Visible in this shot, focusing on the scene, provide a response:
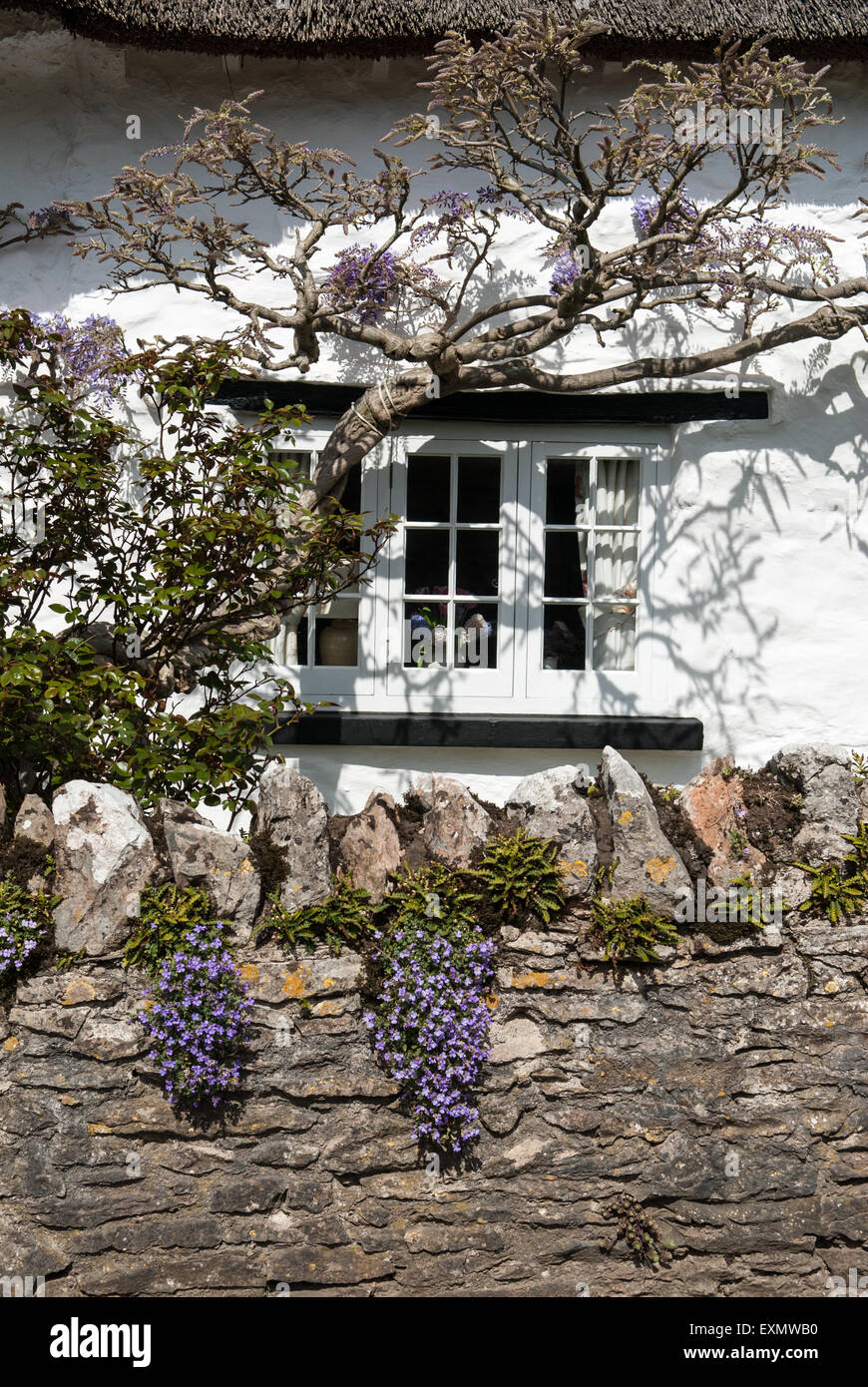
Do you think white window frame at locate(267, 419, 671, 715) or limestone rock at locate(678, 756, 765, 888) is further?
white window frame at locate(267, 419, 671, 715)

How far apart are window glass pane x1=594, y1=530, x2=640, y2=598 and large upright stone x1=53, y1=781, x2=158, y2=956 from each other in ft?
9.59

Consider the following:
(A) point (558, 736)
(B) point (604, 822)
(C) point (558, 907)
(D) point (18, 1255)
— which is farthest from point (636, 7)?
(D) point (18, 1255)

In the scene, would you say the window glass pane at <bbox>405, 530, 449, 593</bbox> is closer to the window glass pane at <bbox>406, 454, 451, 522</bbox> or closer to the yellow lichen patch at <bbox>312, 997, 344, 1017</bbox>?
the window glass pane at <bbox>406, 454, 451, 522</bbox>

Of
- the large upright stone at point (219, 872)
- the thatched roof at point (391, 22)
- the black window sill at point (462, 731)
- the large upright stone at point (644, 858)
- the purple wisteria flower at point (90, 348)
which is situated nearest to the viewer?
the large upright stone at point (219, 872)

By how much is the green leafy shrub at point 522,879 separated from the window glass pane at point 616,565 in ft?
7.58

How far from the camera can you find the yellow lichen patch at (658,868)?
12.2 feet

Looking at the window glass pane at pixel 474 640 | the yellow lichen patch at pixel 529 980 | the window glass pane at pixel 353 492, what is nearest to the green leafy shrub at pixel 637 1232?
the yellow lichen patch at pixel 529 980

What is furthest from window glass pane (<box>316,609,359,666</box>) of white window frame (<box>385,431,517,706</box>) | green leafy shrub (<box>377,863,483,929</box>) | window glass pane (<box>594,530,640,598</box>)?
green leafy shrub (<box>377,863,483,929</box>)

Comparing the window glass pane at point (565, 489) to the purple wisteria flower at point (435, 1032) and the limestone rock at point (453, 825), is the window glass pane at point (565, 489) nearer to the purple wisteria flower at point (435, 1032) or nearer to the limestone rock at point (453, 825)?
the limestone rock at point (453, 825)

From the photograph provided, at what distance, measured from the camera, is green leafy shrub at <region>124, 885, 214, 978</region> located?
3441 mm

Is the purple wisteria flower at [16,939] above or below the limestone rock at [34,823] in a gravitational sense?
below

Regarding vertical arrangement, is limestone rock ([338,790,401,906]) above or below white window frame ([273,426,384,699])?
below

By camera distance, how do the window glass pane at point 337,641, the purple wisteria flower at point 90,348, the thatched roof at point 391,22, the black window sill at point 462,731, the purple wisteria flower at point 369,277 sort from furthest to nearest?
the window glass pane at point 337,641 → the black window sill at point 462,731 → the purple wisteria flower at point 369,277 → the purple wisteria flower at point 90,348 → the thatched roof at point 391,22

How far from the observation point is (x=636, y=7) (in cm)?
512
